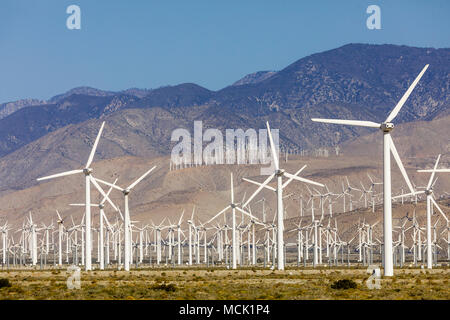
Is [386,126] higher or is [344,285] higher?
[386,126]

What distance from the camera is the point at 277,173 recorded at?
101250 mm

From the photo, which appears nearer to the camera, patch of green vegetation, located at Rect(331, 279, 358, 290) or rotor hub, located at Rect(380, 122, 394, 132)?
patch of green vegetation, located at Rect(331, 279, 358, 290)

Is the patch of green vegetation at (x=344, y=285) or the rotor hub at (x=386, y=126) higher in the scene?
the rotor hub at (x=386, y=126)

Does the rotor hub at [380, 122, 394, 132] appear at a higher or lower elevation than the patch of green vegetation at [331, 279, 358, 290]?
higher

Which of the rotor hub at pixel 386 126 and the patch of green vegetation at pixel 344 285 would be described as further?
the rotor hub at pixel 386 126

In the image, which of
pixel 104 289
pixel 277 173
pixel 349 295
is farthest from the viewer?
pixel 277 173

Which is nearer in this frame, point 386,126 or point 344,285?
point 344,285
